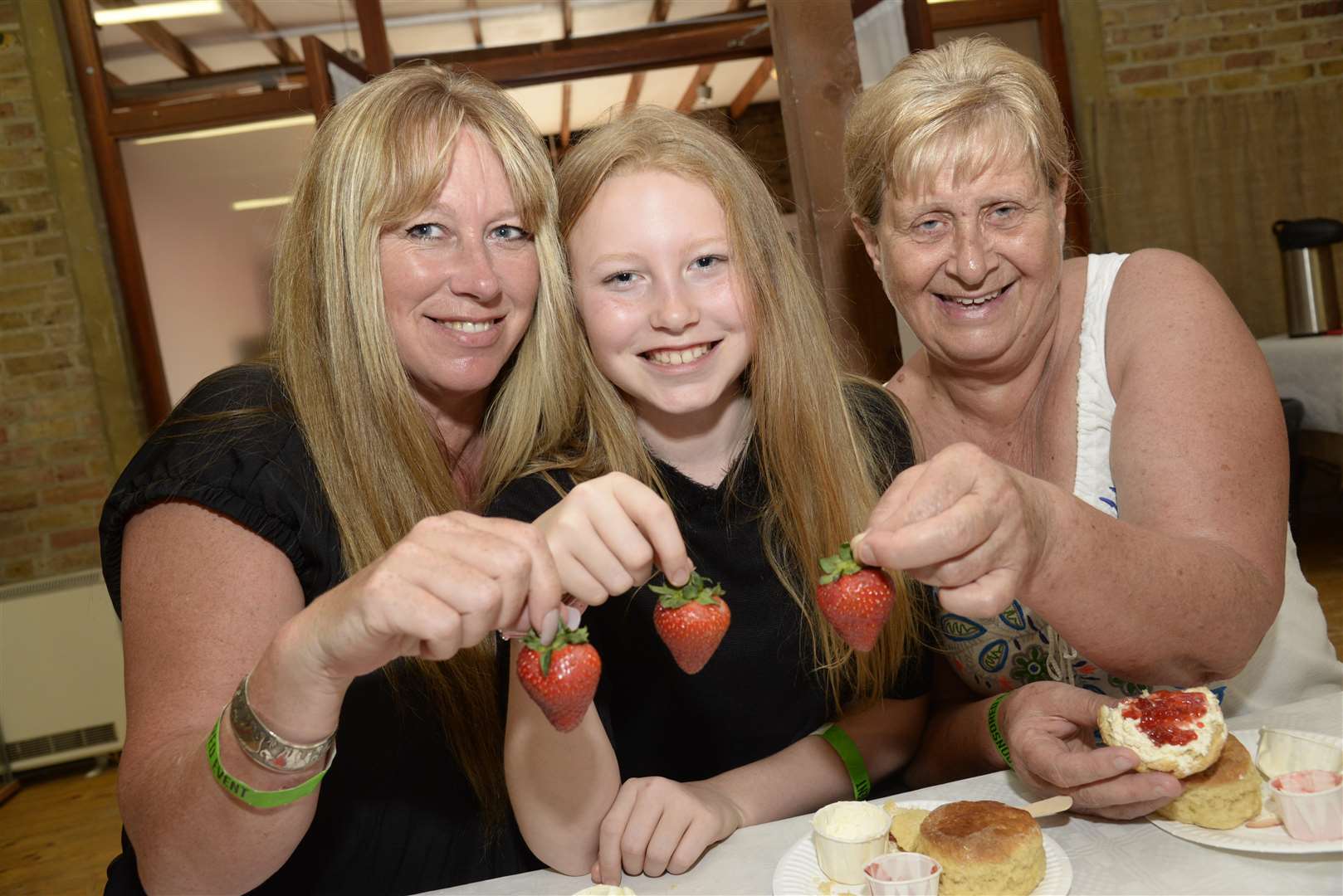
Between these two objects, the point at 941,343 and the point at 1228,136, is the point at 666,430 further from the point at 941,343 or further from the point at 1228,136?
the point at 1228,136

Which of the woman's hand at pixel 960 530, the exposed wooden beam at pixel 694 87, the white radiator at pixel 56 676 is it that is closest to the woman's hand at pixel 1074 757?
the woman's hand at pixel 960 530

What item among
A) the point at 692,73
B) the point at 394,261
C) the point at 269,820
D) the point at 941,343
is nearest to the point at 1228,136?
the point at 692,73

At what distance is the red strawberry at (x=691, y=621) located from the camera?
132 cm

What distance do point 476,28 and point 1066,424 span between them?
4.94 metres

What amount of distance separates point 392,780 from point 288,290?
0.81 metres

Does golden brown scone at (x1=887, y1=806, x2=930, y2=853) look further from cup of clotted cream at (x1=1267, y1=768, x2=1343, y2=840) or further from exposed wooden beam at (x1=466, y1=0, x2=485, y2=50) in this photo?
exposed wooden beam at (x1=466, y1=0, x2=485, y2=50)

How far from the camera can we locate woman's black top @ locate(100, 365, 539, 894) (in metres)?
1.58

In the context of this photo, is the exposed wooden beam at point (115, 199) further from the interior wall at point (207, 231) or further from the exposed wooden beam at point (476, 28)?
the exposed wooden beam at point (476, 28)

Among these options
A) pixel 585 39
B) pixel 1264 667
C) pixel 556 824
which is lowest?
pixel 1264 667

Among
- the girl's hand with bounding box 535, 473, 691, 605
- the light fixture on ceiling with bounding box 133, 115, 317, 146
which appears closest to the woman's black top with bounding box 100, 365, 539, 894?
the girl's hand with bounding box 535, 473, 691, 605

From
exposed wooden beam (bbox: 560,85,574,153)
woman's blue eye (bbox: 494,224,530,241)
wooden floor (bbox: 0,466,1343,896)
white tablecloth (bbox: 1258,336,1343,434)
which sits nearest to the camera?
woman's blue eye (bbox: 494,224,530,241)

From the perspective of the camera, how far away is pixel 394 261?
1.75 m

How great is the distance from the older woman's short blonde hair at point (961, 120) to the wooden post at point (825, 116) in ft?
4.25

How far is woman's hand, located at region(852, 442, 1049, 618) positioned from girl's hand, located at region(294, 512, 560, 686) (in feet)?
1.22
